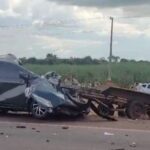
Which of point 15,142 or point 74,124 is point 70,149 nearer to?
point 15,142

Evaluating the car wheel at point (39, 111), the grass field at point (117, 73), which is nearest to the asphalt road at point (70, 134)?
the car wheel at point (39, 111)

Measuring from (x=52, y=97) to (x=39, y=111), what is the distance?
543 mm

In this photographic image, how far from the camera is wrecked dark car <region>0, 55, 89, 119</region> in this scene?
1762 cm

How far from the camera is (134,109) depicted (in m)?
19.2

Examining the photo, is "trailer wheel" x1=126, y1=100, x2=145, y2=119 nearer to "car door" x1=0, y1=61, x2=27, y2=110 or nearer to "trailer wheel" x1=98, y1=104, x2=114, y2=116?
"trailer wheel" x1=98, y1=104, x2=114, y2=116

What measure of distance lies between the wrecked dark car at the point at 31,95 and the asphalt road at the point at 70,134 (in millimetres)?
315

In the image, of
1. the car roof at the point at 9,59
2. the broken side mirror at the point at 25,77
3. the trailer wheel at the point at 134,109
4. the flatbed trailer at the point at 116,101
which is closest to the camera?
the broken side mirror at the point at 25,77

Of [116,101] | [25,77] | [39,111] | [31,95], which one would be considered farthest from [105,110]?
[25,77]

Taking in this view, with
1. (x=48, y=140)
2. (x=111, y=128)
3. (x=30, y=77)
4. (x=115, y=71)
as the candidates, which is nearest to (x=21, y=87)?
(x=30, y=77)

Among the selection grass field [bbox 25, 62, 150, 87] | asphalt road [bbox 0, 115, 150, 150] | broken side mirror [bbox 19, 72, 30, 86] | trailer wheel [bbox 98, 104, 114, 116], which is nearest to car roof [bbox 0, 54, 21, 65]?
broken side mirror [bbox 19, 72, 30, 86]

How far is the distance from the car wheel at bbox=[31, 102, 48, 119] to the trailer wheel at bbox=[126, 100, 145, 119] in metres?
2.83

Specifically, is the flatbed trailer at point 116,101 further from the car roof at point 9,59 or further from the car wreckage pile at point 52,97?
the car roof at point 9,59

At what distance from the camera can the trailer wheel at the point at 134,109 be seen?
62.7 ft

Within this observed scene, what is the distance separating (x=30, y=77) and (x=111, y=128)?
337 cm
